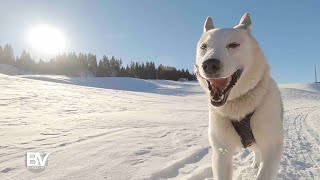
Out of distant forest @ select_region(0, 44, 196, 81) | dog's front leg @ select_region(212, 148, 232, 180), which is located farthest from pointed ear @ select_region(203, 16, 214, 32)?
distant forest @ select_region(0, 44, 196, 81)

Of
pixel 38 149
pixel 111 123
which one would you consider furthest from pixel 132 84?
pixel 38 149

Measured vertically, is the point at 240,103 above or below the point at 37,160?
above

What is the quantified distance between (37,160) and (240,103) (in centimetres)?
261

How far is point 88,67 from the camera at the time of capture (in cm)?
9194

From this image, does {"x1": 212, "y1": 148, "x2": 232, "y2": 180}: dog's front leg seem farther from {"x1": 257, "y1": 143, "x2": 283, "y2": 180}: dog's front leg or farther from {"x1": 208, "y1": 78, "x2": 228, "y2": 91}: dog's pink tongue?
{"x1": 208, "y1": 78, "x2": 228, "y2": 91}: dog's pink tongue

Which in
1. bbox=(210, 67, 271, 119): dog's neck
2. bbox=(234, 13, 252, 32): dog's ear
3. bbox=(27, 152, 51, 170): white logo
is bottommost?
bbox=(27, 152, 51, 170): white logo

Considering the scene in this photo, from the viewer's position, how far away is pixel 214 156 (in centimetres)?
352

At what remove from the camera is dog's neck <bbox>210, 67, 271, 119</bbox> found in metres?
3.51

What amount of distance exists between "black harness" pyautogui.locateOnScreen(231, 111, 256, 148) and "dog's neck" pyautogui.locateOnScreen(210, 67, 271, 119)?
4 cm

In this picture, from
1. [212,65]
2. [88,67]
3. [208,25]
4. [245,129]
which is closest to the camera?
[212,65]

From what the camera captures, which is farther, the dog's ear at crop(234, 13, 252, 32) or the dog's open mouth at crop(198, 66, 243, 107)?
the dog's ear at crop(234, 13, 252, 32)

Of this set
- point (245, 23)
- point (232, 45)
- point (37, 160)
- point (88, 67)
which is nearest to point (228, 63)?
point (232, 45)

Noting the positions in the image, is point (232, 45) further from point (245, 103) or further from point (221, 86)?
point (245, 103)

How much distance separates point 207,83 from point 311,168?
2289mm
